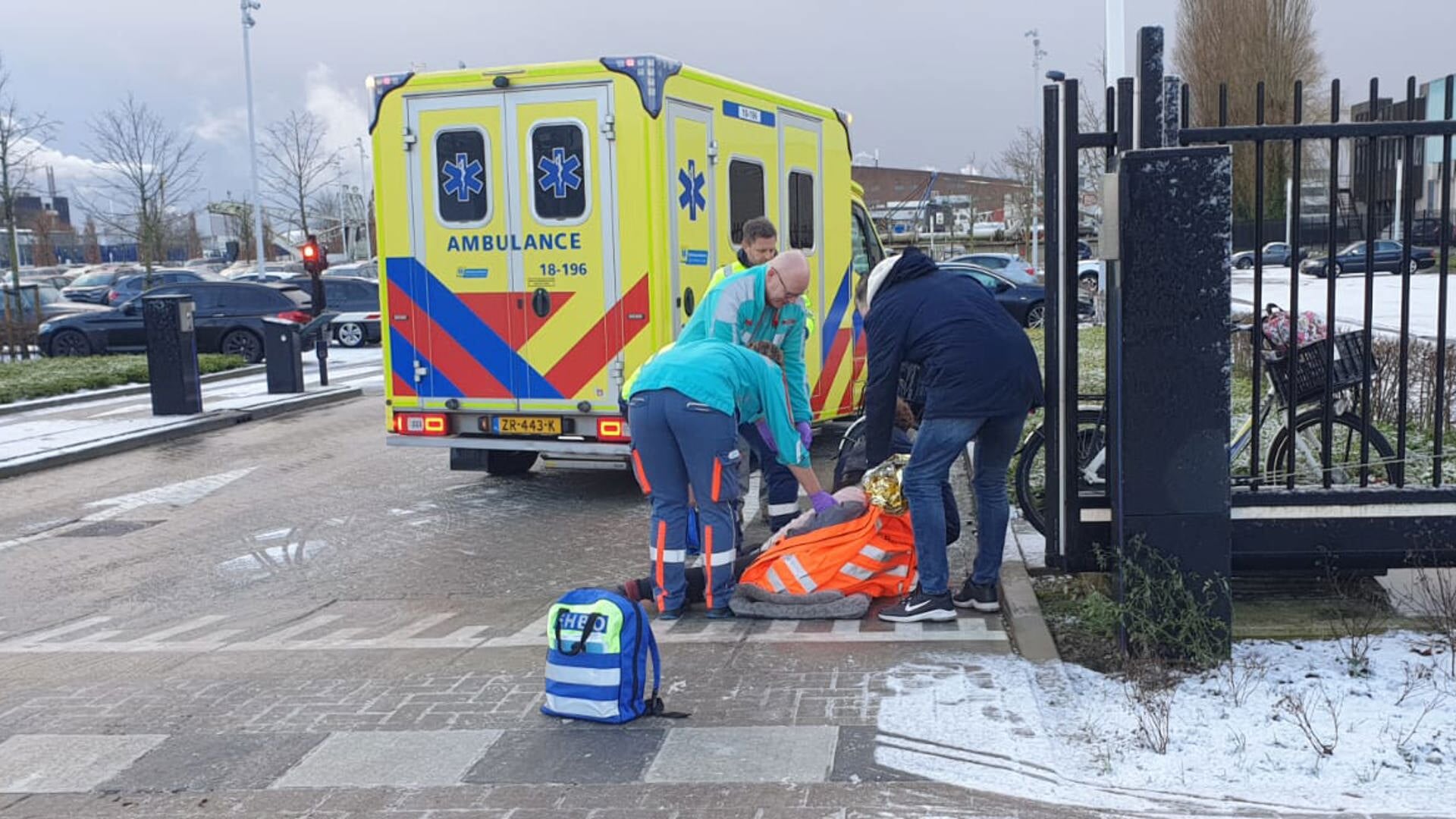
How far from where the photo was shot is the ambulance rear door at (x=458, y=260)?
30.1 ft

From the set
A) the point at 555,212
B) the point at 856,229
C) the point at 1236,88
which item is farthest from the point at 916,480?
the point at 1236,88

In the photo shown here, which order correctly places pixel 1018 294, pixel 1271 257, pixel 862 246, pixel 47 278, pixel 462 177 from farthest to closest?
1. pixel 1271 257
2. pixel 47 278
3. pixel 1018 294
4. pixel 862 246
5. pixel 462 177

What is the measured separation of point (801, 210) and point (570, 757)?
22.9 feet

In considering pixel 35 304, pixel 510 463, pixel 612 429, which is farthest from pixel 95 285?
pixel 612 429

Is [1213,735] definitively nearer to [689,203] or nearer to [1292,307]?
[1292,307]

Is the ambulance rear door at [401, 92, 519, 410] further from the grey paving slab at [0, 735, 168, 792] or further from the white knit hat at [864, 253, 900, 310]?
the grey paving slab at [0, 735, 168, 792]

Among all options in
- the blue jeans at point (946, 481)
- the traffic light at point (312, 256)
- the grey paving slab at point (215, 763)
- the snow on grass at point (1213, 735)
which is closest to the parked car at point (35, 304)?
the traffic light at point (312, 256)

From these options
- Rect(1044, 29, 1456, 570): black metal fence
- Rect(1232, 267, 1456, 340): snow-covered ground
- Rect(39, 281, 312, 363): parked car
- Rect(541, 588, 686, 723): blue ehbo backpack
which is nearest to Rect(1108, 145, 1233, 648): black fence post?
Rect(1044, 29, 1456, 570): black metal fence

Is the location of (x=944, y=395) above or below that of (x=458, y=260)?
below

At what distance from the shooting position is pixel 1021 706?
466cm

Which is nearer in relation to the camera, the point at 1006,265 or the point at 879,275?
the point at 879,275

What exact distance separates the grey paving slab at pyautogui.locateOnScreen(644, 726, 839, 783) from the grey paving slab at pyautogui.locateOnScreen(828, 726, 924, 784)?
3 centimetres

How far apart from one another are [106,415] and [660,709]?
41.4 feet

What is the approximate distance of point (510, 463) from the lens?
10.8 meters
